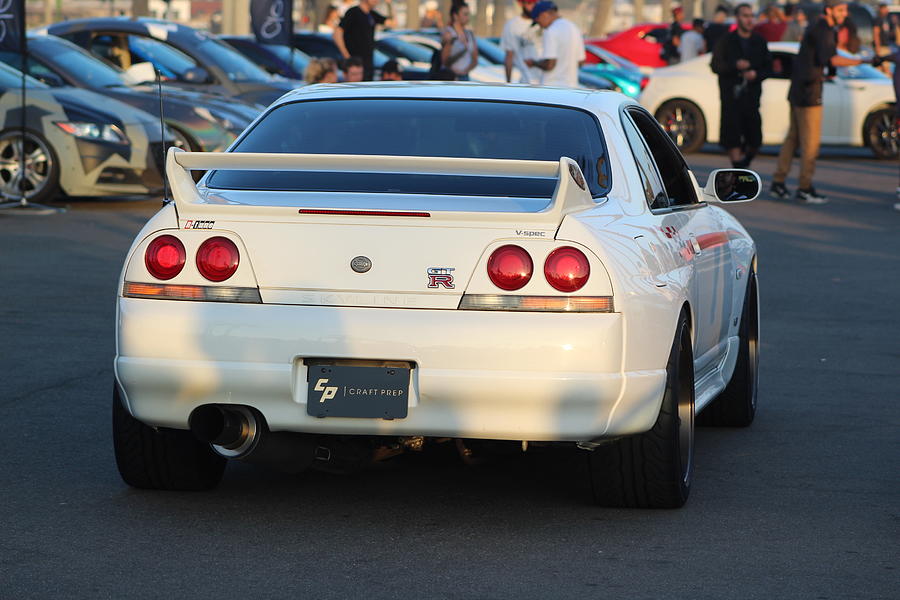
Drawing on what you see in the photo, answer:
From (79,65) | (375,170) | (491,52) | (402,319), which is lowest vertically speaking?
(491,52)

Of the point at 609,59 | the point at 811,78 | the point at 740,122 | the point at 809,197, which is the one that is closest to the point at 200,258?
the point at 811,78

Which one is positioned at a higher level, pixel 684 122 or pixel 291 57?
pixel 291 57

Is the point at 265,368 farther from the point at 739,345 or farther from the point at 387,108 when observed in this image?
the point at 739,345

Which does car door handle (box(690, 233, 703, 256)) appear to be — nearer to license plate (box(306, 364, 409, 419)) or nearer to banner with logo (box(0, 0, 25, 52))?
license plate (box(306, 364, 409, 419))

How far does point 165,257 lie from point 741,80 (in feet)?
47.3

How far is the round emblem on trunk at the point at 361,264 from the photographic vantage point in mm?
5090

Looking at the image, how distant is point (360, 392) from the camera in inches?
200

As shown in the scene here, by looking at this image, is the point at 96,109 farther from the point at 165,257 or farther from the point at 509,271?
the point at 509,271

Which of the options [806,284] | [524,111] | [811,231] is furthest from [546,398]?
[811,231]

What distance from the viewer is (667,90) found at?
24.9 metres

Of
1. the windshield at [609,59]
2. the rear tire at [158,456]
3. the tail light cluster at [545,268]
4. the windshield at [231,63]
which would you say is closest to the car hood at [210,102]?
the windshield at [231,63]

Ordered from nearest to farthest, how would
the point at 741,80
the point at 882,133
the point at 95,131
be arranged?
the point at 95,131 < the point at 741,80 < the point at 882,133

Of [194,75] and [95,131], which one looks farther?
[194,75]

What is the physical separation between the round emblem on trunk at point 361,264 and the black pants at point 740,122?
14.1 meters
